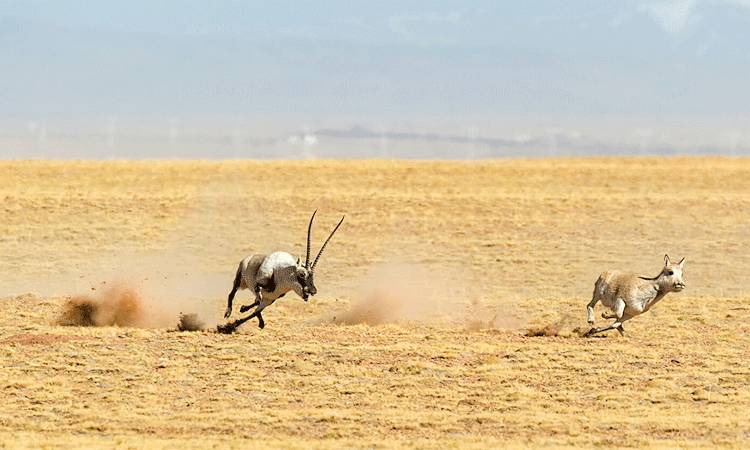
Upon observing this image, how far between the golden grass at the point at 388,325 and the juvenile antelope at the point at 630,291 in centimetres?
59

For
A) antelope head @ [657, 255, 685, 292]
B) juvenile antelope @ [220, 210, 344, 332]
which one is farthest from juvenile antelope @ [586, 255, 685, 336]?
juvenile antelope @ [220, 210, 344, 332]

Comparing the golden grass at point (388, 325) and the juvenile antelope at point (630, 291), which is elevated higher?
the juvenile antelope at point (630, 291)

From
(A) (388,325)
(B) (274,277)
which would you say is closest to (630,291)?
(A) (388,325)

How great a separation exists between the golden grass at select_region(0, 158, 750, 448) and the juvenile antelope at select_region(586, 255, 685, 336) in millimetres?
590

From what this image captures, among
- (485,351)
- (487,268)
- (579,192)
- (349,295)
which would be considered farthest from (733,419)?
(579,192)

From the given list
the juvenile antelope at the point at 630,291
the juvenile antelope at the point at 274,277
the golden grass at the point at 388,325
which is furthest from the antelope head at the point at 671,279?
the juvenile antelope at the point at 274,277

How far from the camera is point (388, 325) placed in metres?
24.4

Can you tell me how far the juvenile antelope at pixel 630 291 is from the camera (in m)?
22.2

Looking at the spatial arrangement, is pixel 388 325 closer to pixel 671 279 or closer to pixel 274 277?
pixel 274 277

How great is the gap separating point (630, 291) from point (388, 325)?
15.1 ft

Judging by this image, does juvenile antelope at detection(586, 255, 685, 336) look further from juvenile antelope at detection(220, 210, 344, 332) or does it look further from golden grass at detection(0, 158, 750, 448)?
juvenile antelope at detection(220, 210, 344, 332)

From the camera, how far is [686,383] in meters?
18.8

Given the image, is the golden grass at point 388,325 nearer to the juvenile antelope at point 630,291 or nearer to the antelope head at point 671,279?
the juvenile antelope at point 630,291

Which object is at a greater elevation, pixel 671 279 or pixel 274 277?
pixel 671 279
